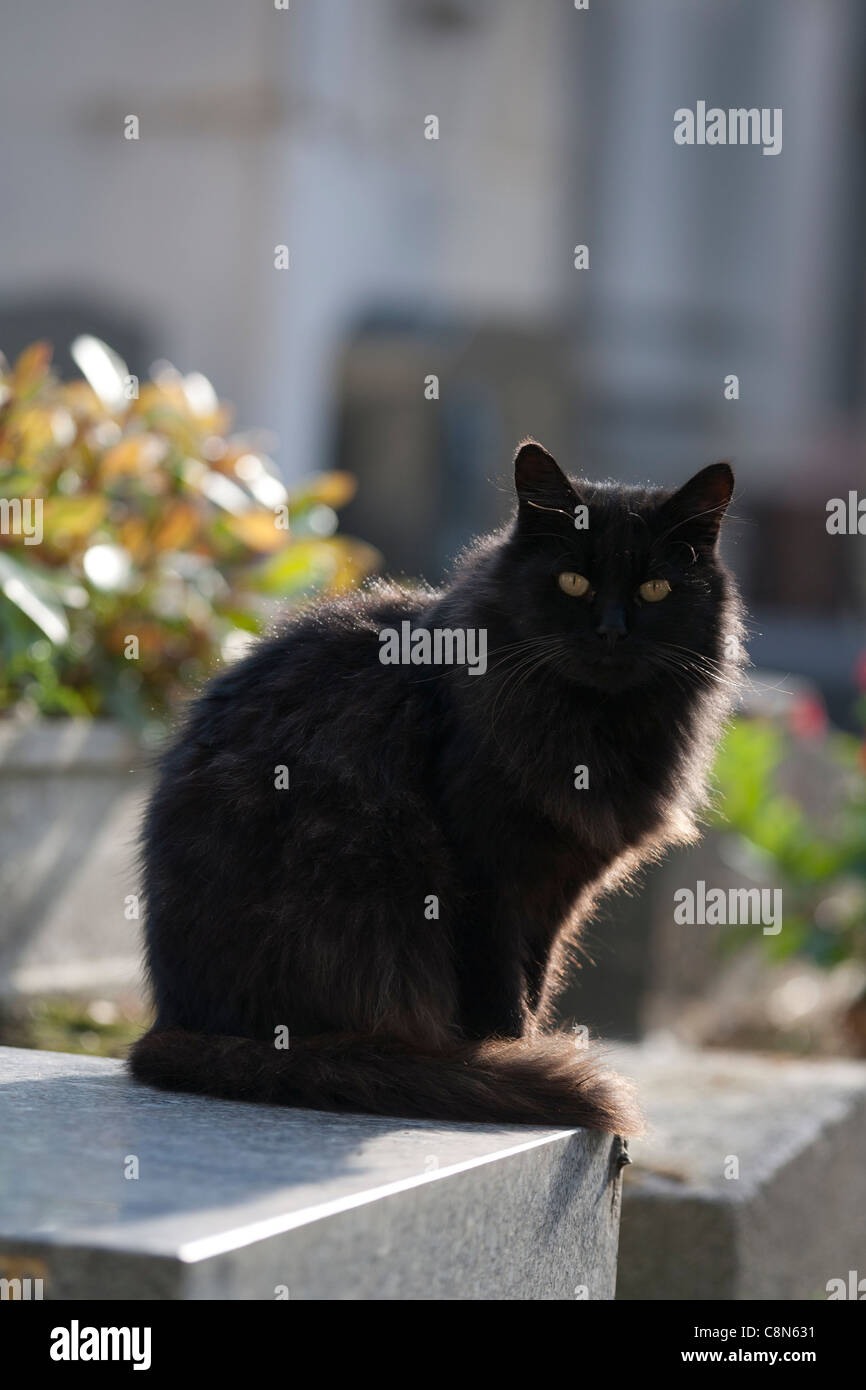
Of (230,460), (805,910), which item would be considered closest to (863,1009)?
(805,910)

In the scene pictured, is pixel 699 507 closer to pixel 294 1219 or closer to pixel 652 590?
pixel 652 590

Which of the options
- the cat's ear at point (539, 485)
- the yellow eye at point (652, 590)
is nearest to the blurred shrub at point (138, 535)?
the cat's ear at point (539, 485)

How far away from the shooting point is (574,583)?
235cm

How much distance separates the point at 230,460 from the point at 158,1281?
348 cm

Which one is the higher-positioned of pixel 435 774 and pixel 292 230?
pixel 292 230

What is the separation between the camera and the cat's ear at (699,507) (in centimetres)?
239

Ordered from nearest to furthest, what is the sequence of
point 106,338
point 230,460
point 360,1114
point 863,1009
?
point 360,1114 < point 230,460 < point 863,1009 < point 106,338

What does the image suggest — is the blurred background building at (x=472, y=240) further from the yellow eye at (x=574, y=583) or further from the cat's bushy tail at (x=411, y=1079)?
the cat's bushy tail at (x=411, y=1079)

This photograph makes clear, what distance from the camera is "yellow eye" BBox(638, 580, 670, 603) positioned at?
7.73 ft

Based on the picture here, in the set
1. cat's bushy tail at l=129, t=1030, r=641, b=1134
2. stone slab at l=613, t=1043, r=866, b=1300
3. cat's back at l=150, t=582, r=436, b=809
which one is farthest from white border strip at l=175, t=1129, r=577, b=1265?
stone slab at l=613, t=1043, r=866, b=1300

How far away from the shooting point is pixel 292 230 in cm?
1113

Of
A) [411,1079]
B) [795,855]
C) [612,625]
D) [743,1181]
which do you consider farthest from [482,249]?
[411,1079]

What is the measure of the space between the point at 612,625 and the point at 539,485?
0.88ft

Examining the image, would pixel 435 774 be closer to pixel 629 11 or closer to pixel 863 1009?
pixel 863 1009
